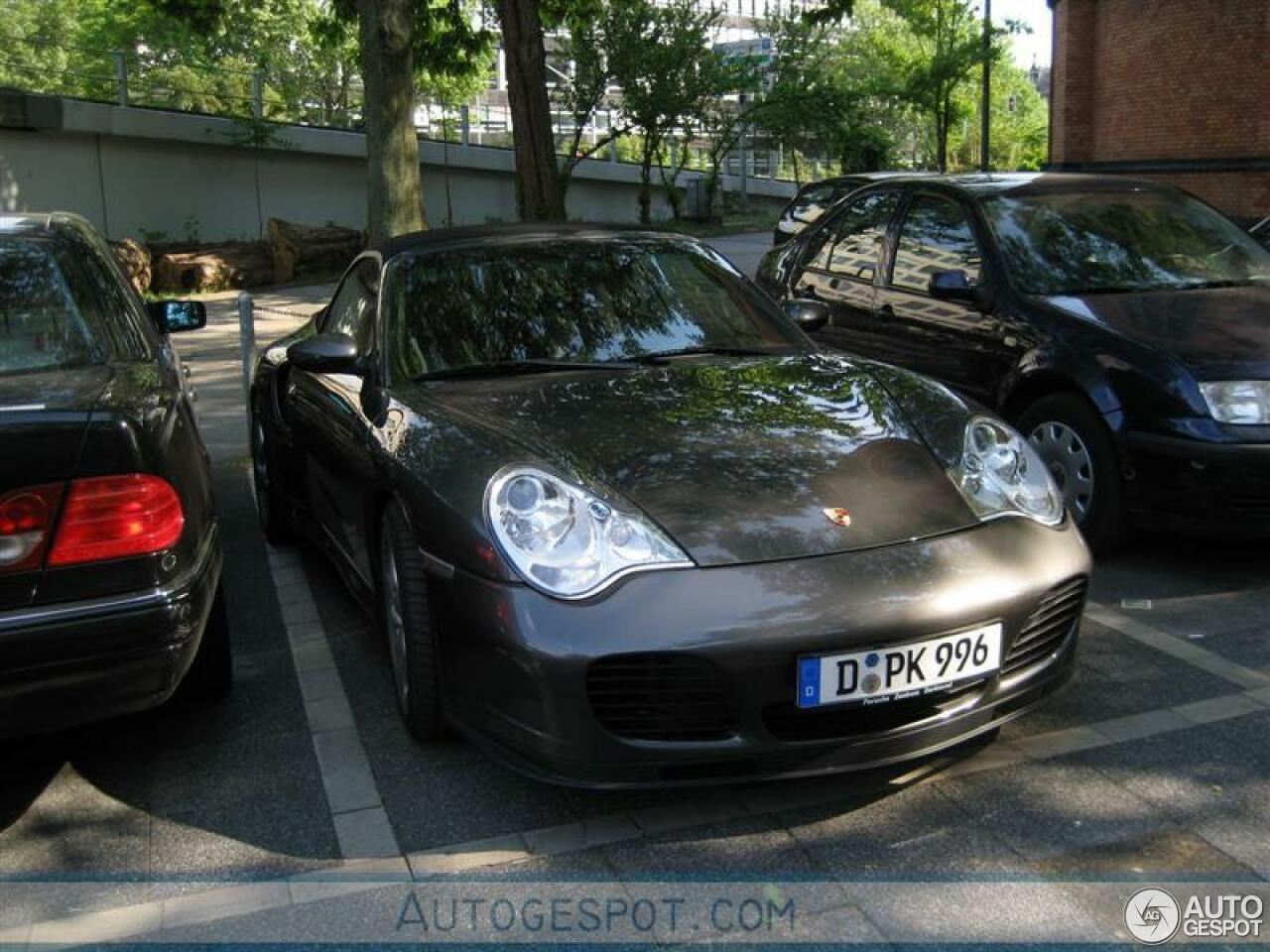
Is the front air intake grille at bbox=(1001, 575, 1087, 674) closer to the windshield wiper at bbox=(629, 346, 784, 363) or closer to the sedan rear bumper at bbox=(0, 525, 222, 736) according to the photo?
the windshield wiper at bbox=(629, 346, 784, 363)

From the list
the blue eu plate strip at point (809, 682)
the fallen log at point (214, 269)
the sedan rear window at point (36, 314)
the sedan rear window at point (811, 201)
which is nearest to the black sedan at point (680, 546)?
the blue eu plate strip at point (809, 682)

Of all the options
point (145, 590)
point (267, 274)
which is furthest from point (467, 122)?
point (145, 590)

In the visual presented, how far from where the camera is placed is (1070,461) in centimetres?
525

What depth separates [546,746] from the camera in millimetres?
2906

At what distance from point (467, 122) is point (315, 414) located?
77.1 ft

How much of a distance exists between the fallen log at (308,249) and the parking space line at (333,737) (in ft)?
48.3

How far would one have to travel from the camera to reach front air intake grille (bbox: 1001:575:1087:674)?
313cm

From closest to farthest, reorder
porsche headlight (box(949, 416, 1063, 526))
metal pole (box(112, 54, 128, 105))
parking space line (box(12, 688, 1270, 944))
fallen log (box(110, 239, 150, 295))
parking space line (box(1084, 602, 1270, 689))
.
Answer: parking space line (box(12, 688, 1270, 944)) → porsche headlight (box(949, 416, 1063, 526)) → parking space line (box(1084, 602, 1270, 689)) → fallen log (box(110, 239, 150, 295)) → metal pole (box(112, 54, 128, 105))

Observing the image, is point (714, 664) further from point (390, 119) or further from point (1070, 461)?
point (390, 119)

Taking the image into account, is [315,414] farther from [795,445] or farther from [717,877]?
[717,877]

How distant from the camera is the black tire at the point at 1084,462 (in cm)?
507

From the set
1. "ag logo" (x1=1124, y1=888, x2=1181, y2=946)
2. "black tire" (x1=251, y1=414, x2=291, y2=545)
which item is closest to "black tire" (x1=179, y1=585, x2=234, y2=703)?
"black tire" (x1=251, y1=414, x2=291, y2=545)

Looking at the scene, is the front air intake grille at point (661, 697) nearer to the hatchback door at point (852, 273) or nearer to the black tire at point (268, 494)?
the black tire at point (268, 494)

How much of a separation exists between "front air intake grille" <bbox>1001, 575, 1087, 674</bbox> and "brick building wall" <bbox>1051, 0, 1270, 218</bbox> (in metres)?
18.5
